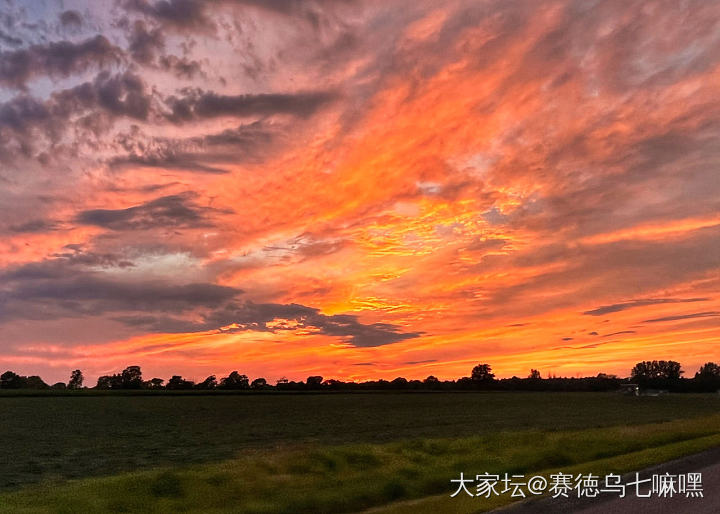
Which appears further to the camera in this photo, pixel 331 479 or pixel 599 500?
pixel 331 479

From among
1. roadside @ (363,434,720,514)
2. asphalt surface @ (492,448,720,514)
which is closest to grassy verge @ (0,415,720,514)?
roadside @ (363,434,720,514)

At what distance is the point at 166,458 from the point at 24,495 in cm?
1671

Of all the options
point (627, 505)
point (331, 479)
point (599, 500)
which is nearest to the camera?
point (627, 505)

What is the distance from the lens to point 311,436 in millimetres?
45562

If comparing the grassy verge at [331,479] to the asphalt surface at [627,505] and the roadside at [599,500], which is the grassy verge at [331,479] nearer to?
the roadside at [599,500]

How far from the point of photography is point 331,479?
19.5 metres

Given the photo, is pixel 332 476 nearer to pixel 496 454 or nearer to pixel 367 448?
pixel 367 448

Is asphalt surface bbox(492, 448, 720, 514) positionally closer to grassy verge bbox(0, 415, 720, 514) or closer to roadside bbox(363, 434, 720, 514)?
roadside bbox(363, 434, 720, 514)

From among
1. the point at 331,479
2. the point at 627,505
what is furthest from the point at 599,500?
the point at 331,479

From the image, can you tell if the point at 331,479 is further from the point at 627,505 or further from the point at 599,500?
the point at 627,505

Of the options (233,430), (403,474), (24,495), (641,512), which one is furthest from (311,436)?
(641,512)

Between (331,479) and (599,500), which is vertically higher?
(599,500)

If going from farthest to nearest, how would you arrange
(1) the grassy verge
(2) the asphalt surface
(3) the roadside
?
(1) the grassy verge → (3) the roadside → (2) the asphalt surface

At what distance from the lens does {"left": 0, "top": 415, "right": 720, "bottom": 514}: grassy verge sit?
15914mm
